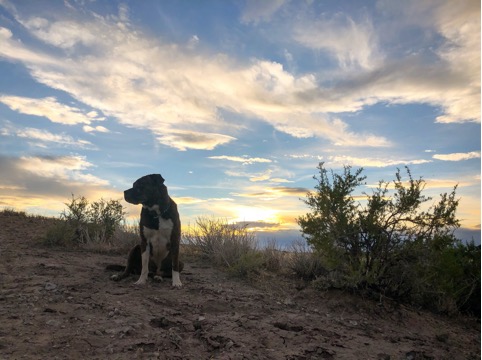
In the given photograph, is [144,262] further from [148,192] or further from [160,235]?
[148,192]

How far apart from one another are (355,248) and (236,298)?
7.37ft

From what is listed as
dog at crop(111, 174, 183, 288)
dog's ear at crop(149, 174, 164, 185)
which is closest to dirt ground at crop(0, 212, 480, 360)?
dog at crop(111, 174, 183, 288)

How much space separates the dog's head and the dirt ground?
1.36 metres

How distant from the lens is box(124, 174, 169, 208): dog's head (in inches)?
292

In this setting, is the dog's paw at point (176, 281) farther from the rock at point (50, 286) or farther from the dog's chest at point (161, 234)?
the rock at point (50, 286)

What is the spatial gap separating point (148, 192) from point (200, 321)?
111 inches

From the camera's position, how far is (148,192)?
7.41 metres

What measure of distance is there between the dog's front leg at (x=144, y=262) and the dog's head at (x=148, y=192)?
71 cm

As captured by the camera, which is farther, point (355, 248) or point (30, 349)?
point (355, 248)

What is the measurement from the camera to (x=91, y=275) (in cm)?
770

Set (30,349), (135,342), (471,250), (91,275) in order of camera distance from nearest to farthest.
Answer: (30,349) < (135,342) < (91,275) < (471,250)

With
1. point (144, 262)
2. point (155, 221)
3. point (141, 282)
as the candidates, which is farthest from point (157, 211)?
point (141, 282)

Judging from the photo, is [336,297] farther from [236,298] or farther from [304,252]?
[304,252]

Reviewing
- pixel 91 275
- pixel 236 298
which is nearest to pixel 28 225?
pixel 91 275
